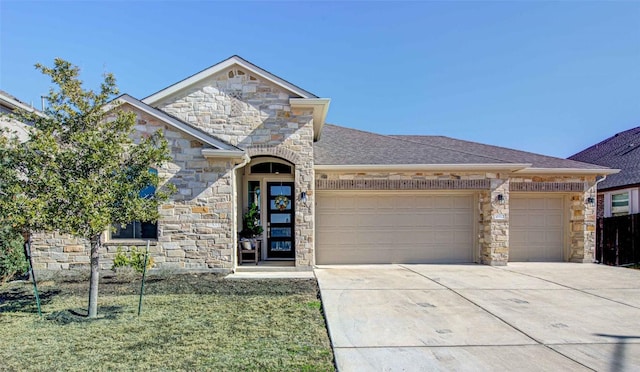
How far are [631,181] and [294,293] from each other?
41.6 feet

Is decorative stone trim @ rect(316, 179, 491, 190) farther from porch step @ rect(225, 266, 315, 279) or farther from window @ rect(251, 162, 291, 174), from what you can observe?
porch step @ rect(225, 266, 315, 279)

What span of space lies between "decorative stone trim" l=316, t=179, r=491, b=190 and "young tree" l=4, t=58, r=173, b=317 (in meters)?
5.55

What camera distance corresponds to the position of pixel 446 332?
4.98 metres

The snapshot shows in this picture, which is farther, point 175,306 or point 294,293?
point 294,293

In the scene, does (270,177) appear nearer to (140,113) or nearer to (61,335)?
(140,113)

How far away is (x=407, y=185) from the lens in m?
10.5

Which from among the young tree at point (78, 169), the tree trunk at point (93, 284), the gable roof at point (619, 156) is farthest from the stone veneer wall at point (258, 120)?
the gable roof at point (619, 156)

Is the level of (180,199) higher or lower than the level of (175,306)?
higher

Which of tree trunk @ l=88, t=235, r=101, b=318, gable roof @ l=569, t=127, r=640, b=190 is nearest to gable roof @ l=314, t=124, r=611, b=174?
gable roof @ l=569, t=127, r=640, b=190

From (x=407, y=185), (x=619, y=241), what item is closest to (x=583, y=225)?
(x=619, y=241)

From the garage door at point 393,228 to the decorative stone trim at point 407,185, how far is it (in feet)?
1.31

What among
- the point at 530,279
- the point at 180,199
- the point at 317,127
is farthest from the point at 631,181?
the point at 180,199

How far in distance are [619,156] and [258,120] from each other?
1541cm

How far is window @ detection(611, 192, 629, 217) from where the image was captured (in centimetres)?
1280
